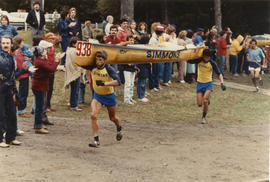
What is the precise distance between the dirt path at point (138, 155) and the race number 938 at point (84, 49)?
6.24 feet

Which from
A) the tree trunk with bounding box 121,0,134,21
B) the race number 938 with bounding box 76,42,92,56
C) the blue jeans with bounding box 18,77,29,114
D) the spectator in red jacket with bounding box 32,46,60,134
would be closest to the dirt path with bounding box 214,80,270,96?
the tree trunk with bounding box 121,0,134,21

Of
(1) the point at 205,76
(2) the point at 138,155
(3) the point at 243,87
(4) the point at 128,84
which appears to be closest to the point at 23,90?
(4) the point at 128,84

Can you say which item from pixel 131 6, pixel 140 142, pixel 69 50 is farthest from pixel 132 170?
pixel 131 6

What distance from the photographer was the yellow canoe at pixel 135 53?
9922 mm

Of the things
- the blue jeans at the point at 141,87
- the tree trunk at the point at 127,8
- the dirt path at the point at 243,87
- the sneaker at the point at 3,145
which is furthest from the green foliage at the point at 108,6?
the sneaker at the point at 3,145

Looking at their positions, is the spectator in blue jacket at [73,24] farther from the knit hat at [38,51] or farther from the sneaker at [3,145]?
the sneaker at [3,145]

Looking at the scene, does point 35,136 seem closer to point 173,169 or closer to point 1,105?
point 1,105

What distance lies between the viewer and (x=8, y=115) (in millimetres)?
9250

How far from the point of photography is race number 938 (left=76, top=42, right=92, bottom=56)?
32.5ft

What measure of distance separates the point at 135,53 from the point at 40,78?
105 inches

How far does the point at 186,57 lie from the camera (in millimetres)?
12945

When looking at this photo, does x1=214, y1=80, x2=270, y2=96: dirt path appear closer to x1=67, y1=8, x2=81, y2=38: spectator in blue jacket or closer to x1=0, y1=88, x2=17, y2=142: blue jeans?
x1=67, y1=8, x2=81, y2=38: spectator in blue jacket

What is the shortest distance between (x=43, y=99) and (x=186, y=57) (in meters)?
4.34

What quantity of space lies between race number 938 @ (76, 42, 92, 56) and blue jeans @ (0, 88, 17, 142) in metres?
1.66
